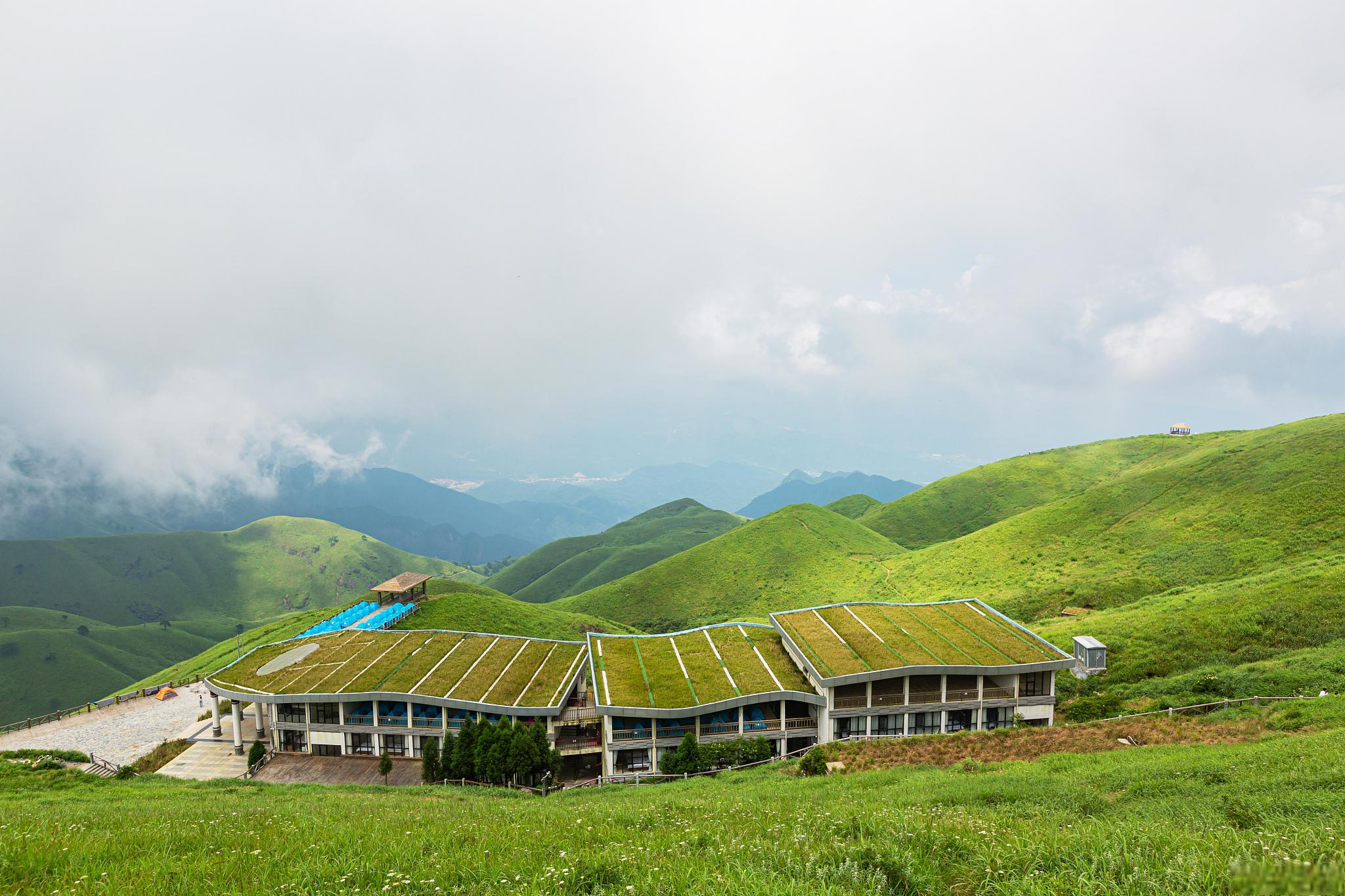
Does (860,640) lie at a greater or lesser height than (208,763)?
greater

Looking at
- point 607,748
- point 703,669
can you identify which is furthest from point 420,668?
point 703,669

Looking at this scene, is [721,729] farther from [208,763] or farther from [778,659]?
[208,763]

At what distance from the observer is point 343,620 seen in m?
68.1

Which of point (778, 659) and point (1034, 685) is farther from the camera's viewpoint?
point (778, 659)

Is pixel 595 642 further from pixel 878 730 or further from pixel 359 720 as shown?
pixel 878 730

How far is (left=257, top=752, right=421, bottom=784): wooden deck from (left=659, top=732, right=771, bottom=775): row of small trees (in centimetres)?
1644

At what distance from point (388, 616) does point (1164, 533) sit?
9103 centimetres

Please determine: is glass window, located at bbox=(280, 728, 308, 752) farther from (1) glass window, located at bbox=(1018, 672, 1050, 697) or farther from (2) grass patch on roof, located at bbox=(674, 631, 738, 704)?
(1) glass window, located at bbox=(1018, 672, 1050, 697)

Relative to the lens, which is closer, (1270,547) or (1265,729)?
(1265,729)

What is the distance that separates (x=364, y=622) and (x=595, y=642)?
107ft

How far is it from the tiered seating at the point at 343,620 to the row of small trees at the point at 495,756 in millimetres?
34631

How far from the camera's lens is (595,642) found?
158 feet

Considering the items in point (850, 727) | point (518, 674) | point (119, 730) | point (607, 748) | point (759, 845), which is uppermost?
point (759, 845)

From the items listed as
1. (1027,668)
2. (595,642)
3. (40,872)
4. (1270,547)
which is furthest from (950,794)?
(1270,547)
